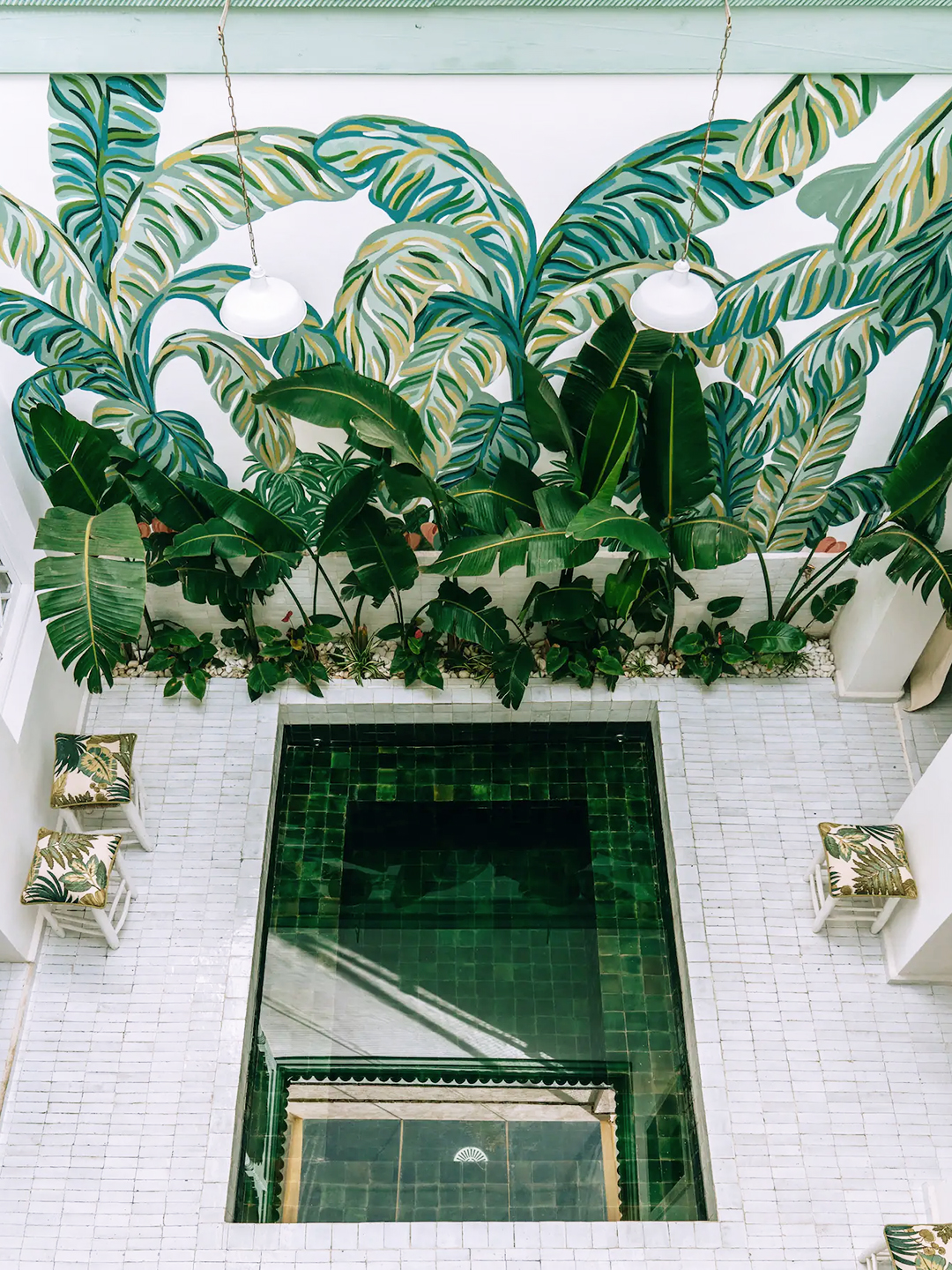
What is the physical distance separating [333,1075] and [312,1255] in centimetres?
73

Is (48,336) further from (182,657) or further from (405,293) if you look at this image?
(182,657)

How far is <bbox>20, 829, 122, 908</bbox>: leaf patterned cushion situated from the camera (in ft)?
15.8

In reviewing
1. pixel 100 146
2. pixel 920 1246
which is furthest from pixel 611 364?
pixel 920 1246

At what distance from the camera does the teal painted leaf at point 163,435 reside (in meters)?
5.05

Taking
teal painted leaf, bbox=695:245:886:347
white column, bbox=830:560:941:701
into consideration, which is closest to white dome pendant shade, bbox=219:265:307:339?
teal painted leaf, bbox=695:245:886:347

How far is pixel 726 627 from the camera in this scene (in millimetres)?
5934

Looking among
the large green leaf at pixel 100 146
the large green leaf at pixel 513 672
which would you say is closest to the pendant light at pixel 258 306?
the large green leaf at pixel 100 146

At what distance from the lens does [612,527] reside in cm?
436

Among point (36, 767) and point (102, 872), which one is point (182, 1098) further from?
point (36, 767)

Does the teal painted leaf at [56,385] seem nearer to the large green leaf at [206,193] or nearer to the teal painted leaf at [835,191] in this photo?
the large green leaf at [206,193]

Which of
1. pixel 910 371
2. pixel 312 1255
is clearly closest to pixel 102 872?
pixel 312 1255

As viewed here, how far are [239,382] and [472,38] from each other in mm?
1796

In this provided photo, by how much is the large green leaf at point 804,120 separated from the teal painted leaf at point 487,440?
1447mm

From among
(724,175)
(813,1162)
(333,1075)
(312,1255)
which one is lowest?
(312,1255)
